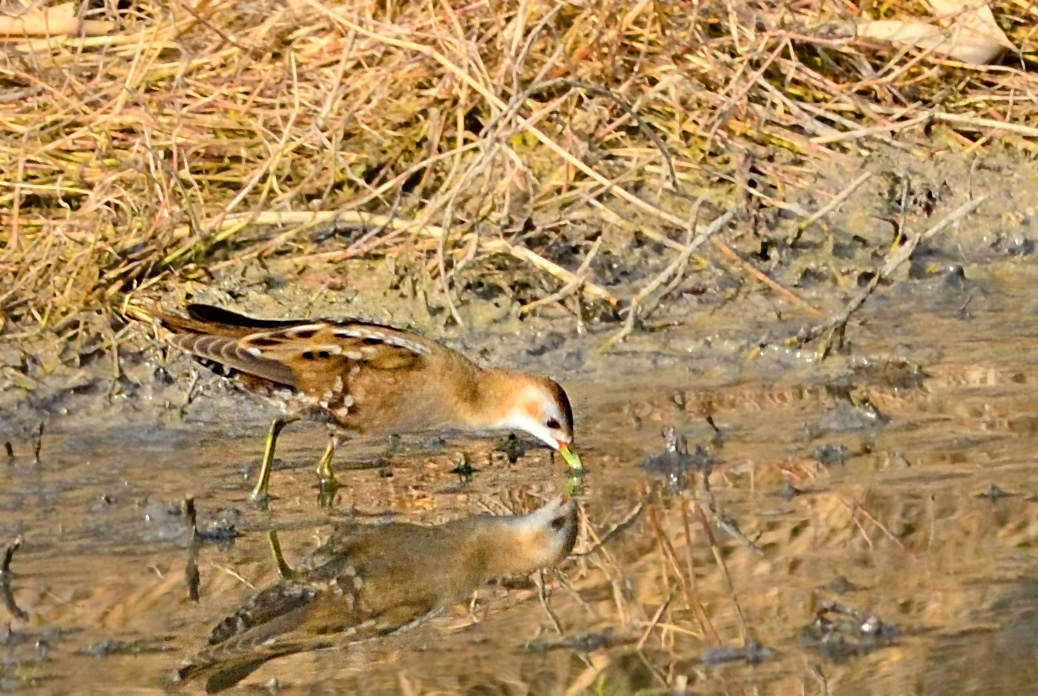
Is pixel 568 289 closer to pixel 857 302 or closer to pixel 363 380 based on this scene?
pixel 857 302

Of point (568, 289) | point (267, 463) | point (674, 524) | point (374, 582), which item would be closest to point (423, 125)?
point (568, 289)

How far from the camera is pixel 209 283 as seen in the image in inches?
271

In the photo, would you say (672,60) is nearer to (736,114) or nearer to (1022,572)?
(736,114)

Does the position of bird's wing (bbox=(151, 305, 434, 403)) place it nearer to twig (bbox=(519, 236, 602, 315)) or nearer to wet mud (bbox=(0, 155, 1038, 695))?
wet mud (bbox=(0, 155, 1038, 695))

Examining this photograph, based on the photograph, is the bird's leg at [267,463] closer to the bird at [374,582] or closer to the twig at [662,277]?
the bird at [374,582]

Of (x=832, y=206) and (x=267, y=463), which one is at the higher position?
(x=832, y=206)

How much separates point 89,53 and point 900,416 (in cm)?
363

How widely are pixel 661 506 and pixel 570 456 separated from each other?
20.5 inches

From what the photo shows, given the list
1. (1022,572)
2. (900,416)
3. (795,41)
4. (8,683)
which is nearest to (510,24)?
(795,41)

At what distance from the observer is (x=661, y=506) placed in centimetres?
521

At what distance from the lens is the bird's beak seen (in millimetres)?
5641

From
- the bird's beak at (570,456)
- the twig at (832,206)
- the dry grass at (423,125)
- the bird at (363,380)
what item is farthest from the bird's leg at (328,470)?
the twig at (832,206)

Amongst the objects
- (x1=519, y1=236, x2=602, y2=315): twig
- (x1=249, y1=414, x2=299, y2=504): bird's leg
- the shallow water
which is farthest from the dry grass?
(x1=249, y1=414, x2=299, y2=504): bird's leg

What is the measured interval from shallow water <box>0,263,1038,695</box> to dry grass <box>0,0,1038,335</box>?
701 mm
